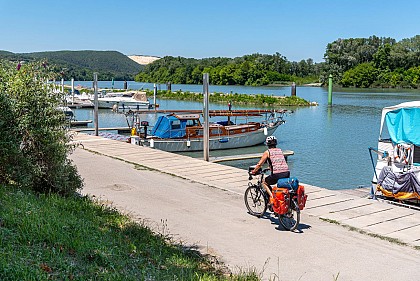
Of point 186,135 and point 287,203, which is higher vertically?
point 287,203

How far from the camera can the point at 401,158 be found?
43.7 feet

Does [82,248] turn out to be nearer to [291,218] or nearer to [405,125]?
[291,218]

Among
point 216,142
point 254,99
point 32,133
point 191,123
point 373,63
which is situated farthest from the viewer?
point 373,63

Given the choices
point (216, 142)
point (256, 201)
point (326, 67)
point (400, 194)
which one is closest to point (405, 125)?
point (400, 194)

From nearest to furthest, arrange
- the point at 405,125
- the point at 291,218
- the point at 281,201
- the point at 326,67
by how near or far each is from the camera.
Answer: the point at 281,201 < the point at 291,218 < the point at 405,125 < the point at 326,67

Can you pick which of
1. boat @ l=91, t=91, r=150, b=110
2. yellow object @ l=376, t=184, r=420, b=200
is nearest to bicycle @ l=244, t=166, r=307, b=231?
yellow object @ l=376, t=184, r=420, b=200

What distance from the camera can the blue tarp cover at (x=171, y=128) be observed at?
26.1 meters

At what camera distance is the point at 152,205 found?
10055 millimetres

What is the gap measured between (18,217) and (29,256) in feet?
4.63

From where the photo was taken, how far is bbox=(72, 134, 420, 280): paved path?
6.89m

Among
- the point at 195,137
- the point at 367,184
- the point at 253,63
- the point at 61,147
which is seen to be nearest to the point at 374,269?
the point at 61,147

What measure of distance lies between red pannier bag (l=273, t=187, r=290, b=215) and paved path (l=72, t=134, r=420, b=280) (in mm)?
383

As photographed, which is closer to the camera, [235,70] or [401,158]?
[401,158]

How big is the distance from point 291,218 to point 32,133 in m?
4.52
